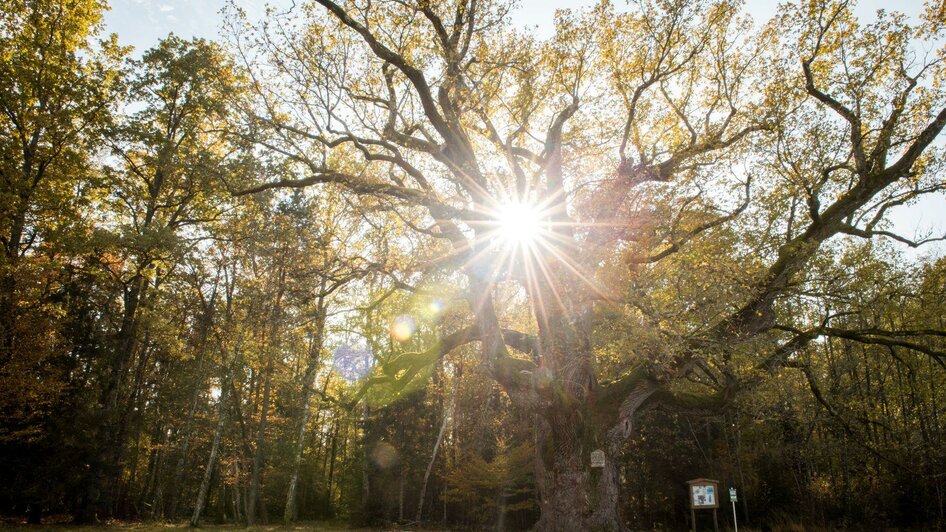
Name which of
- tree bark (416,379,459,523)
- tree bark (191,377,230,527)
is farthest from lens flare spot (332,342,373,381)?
tree bark (191,377,230,527)

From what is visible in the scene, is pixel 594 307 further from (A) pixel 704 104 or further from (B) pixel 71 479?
(B) pixel 71 479

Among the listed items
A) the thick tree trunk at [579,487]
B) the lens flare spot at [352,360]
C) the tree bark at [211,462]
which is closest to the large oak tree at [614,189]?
the thick tree trunk at [579,487]

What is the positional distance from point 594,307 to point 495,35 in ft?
21.1

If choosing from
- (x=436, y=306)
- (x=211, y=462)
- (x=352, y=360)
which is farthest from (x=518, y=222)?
(x=352, y=360)

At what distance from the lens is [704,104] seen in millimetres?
11914

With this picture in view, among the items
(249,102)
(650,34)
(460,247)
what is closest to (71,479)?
(249,102)

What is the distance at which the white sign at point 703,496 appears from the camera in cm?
1132

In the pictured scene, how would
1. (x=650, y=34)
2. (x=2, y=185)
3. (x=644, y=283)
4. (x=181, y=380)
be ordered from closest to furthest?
(x=644, y=283), (x=650, y=34), (x=2, y=185), (x=181, y=380)

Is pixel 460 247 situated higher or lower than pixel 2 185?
lower

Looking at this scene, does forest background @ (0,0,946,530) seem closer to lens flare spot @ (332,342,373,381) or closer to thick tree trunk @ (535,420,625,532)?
thick tree trunk @ (535,420,625,532)

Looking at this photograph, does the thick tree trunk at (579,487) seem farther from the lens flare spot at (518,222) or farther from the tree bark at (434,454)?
the tree bark at (434,454)

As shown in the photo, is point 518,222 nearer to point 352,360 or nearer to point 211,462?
point 211,462

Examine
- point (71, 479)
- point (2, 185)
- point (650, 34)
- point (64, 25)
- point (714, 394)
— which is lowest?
point (71, 479)

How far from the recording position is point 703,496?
11398 millimetres
